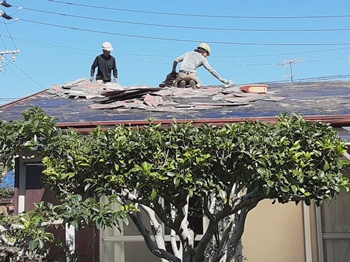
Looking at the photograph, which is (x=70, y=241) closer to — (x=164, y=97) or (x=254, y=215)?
(x=254, y=215)

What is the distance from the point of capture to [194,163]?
3.84m

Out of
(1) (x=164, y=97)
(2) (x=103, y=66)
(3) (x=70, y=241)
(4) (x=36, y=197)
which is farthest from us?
(2) (x=103, y=66)

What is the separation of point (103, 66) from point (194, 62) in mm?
2295

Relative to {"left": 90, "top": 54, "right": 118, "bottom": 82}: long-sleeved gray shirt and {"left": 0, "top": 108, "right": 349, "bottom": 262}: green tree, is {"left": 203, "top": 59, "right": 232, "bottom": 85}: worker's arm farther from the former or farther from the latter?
{"left": 0, "top": 108, "right": 349, "bottom": 262}: green tree

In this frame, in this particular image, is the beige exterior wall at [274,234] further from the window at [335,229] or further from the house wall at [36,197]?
the house wall at [36,197]

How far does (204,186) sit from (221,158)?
0.92ft

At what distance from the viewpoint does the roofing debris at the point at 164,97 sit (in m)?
6.88

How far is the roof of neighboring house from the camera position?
6012mm

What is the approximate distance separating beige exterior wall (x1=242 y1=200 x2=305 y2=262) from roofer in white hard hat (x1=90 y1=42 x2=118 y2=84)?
17.4 ft

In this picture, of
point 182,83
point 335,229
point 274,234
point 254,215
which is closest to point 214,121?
point 254,215

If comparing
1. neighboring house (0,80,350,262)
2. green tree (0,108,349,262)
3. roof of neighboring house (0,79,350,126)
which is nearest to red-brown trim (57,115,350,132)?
roof of neighboring house (0,79,350,126)

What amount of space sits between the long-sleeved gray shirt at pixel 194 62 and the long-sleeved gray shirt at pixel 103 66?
1.85 metres

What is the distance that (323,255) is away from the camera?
631 centimetres

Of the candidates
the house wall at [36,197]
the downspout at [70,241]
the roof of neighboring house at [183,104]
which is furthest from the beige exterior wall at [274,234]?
the downspout at [70,241]
